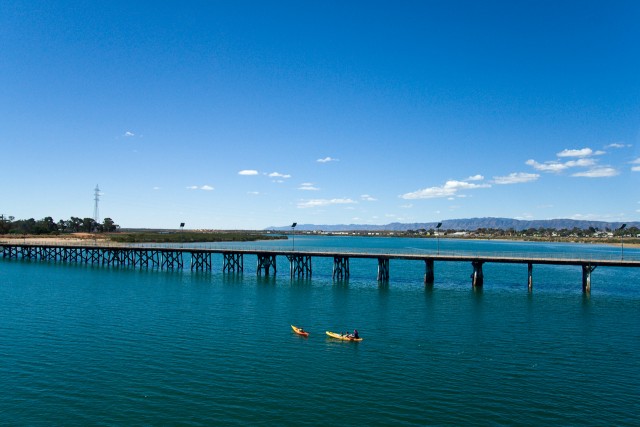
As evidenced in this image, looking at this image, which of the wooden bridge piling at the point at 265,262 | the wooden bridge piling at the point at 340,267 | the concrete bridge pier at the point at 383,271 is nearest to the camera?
the concrete bridge pier at the point at 383,271

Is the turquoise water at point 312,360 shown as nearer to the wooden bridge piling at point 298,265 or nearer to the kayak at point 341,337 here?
the kayak at point 341,337

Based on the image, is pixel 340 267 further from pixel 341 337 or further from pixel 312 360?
pixel 312 360

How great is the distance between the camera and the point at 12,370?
24719 millimetres

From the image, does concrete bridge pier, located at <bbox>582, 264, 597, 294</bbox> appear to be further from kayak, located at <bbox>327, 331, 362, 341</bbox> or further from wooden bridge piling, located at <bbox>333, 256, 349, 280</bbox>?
kayak, located at <bbox>327, 331, 362, 341</bbox>

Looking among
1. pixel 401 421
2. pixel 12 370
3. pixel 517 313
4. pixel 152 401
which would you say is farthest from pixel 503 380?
pixel 12 370

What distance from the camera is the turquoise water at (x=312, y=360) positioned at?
66.8ft

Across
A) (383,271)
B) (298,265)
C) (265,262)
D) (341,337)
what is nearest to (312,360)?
(341,337)

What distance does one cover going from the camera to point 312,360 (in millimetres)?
27438

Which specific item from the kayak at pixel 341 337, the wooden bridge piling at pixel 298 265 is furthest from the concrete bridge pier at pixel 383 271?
the kayak at pixel 341 337

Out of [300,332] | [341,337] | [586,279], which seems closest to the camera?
[341,337]

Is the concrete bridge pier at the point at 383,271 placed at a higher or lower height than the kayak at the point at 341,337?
higher

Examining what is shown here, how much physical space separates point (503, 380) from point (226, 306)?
26.6 metres

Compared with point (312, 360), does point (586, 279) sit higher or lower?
higher

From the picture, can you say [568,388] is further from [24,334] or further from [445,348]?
[24,334]
